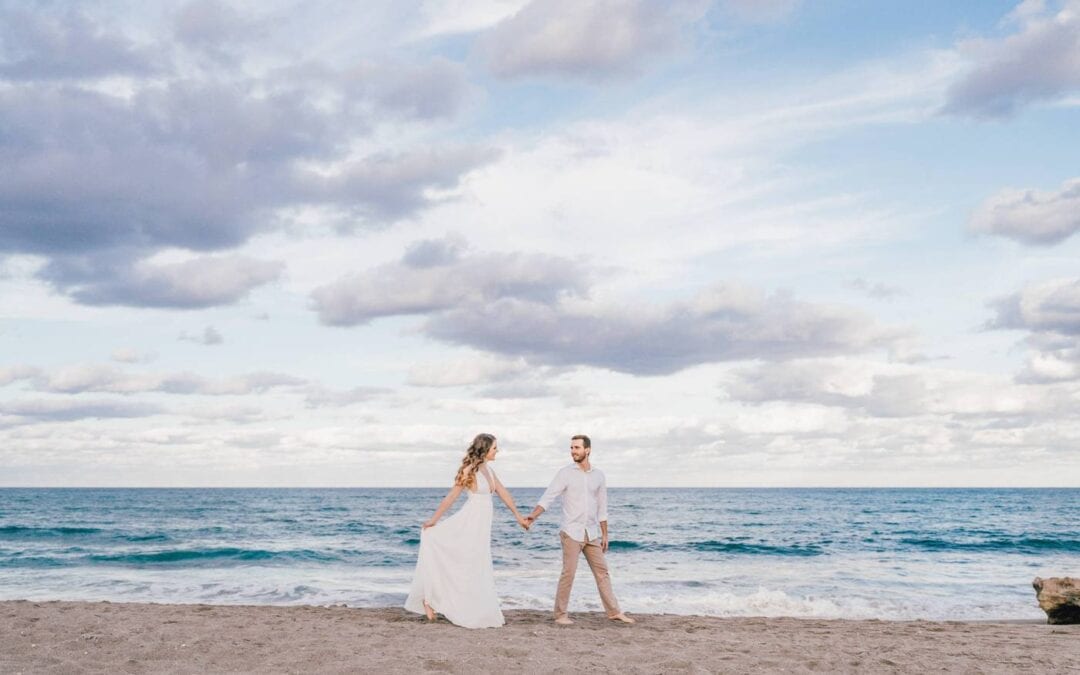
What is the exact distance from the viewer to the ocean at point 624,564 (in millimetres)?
14539

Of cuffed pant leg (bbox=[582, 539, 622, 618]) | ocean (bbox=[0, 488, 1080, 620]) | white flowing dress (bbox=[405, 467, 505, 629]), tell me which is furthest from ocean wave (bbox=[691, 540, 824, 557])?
white flowing dress (bbox=[405, 467, 505, 629])

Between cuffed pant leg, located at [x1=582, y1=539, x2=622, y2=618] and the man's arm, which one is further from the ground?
the man's arm

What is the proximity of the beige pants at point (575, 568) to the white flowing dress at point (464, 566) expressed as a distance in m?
0.88

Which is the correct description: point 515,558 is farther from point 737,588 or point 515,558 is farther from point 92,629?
point 92,629

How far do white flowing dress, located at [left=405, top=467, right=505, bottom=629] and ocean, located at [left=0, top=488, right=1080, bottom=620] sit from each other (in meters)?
3.59

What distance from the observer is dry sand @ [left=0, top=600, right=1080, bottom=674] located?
7.61 metres

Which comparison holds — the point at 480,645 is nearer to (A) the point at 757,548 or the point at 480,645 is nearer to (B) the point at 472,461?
(B) the point at 472,461

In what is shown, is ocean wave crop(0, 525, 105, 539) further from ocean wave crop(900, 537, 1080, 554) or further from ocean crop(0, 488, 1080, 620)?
ocean wave crop(900, 537, 1080, 554)

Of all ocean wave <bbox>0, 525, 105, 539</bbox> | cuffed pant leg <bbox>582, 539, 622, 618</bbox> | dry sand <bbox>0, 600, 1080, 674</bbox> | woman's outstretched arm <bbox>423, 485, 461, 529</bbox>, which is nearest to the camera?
dry sand <bbox>0, 600, 1080, 674</bbox>

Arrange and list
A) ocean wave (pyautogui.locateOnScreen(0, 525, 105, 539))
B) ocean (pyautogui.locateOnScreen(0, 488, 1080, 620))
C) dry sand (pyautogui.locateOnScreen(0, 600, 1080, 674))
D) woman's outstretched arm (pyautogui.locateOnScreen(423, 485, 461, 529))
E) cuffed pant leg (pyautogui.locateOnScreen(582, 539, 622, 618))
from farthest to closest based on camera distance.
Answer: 1. ocean wave (pyautogui.locateOnScreen(0, 525, 105, 539))
2. ocean (pyautogui.locateOnScreen(0, 488, 1080, 620))
3. cuffed pant leg (pyautogui.locateOnScreen(582, 539, 622, 618))
4. woman's outstretched arm (pyautogui.locateOnScreen(423, 485, 461, 529))
5. dry sand (pyautogui.locateOnScreen(0, 600, 1080, 674))

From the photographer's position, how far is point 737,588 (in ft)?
55.1

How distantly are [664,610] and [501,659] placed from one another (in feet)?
20.9

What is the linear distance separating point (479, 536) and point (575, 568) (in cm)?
124

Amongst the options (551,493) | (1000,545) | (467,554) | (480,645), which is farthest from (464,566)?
(1000,545)
